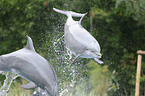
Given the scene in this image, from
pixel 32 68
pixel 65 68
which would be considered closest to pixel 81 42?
pixel 32 68

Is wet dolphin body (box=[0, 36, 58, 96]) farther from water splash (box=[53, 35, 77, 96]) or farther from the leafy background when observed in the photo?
the leafy background

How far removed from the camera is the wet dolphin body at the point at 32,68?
12.6 ft

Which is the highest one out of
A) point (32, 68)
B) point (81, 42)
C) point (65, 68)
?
point (81, 42)

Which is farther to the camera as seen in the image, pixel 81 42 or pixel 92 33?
pixel 92 33

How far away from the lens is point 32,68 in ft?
13.0

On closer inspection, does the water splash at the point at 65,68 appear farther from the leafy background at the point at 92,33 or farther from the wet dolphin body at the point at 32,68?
the wet dolphin body at the point at 32,68

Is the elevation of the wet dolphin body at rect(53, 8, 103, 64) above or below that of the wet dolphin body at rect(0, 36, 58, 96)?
above

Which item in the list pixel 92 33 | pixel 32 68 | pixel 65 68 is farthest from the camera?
pixel 92 33

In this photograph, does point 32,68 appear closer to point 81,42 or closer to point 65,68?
point 81,42

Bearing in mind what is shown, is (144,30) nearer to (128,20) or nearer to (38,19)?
(128,20)

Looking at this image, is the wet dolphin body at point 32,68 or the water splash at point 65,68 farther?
the water splash at point 65,68

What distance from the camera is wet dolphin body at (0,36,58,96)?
12.6 ft

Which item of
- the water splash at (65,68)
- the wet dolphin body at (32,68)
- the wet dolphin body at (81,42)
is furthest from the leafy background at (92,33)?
the wet dolphin body at (32,68)

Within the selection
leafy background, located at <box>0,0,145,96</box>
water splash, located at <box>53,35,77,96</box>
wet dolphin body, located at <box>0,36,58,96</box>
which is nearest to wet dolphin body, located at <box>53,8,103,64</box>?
wet dolphin body, located at <box>0,36,58,96</box>
